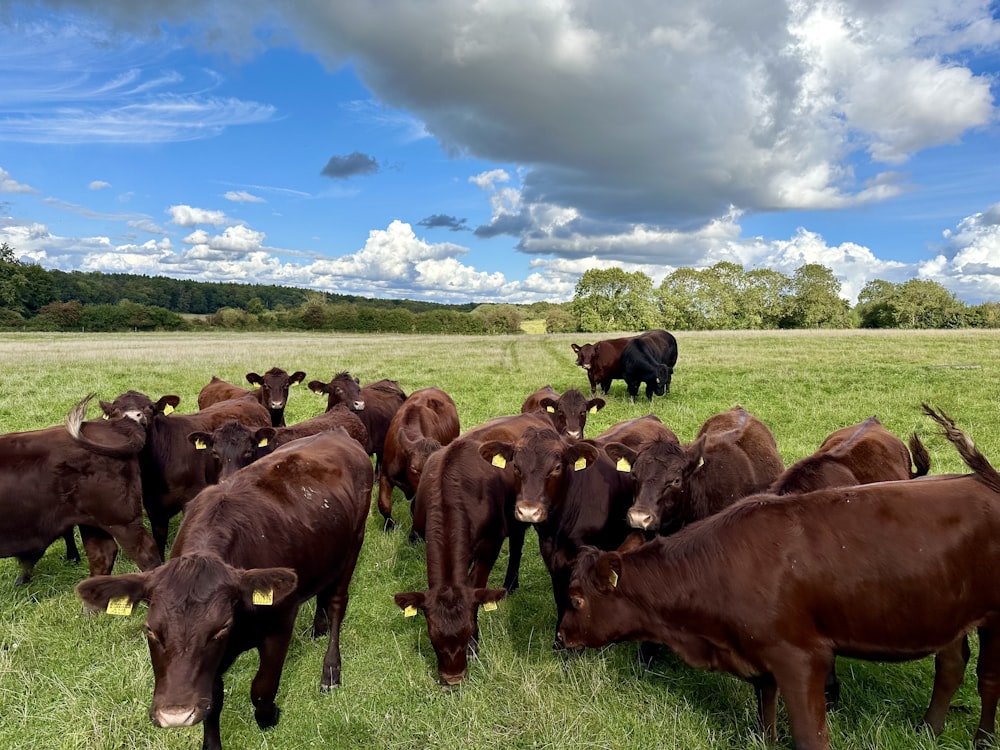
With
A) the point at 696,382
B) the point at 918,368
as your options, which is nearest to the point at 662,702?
the point at 696,382

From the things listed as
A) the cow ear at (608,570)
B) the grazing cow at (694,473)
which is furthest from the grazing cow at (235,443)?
the cow ear at (608,570)

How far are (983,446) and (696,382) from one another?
975 cm

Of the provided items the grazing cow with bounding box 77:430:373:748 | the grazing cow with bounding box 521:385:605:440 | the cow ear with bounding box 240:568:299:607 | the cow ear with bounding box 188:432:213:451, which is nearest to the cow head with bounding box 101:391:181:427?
the cow ear with bounding box 188:432:213:451

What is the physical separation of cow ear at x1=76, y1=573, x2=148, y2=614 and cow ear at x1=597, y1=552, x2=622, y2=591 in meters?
2.70

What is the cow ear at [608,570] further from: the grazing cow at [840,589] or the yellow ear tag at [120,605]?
the yellow ear tag at [120,605]

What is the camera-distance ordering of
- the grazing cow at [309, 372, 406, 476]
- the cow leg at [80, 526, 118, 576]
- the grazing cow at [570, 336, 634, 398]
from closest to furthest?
the cow leg at [80, 526, 118, 576] < the grazing cow at [309, 372, 406, 476] < the grazing cow at [570, 336, 634, 398]

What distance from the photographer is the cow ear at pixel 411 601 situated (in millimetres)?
4469

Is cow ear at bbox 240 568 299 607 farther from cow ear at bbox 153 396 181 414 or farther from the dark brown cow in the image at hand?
cow ear at bbox 153 396 181 414

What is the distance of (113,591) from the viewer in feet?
10.3

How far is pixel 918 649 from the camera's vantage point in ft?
11.1

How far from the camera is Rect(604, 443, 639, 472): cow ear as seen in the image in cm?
551

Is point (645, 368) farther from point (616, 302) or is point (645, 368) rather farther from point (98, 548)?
point (616, 302)

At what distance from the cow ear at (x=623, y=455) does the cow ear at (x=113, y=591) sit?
386cm

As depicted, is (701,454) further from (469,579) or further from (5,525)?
(5,525)
